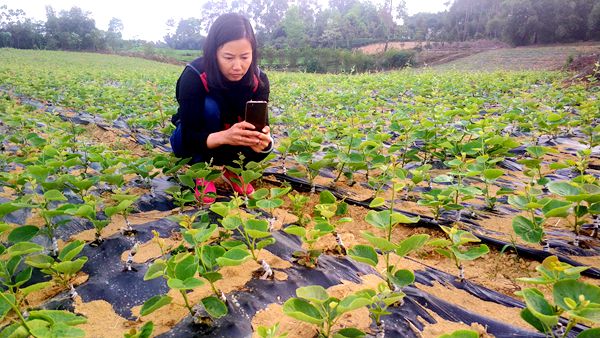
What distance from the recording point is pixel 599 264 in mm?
1847

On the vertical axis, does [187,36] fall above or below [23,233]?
above

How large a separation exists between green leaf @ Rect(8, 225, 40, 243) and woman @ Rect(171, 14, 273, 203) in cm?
96

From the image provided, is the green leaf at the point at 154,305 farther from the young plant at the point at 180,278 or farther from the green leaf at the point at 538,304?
the green leaf at the point at 538,304

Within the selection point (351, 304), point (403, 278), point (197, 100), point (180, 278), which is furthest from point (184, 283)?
point (197, 100)

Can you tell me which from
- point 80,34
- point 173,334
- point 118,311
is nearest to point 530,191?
point 173,334

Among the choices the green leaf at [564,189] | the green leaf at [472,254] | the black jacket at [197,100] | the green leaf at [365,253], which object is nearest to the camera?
the green leaf at [365,253]

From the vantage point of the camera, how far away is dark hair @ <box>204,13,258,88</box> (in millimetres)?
2414

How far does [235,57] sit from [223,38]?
0.45 ft

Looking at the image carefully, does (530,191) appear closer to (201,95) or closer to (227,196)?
(227,196)

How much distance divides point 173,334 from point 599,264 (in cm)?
198

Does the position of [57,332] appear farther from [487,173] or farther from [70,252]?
[487,173]

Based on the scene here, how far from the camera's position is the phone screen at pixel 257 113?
2.40m

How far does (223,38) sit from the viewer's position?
242 cm

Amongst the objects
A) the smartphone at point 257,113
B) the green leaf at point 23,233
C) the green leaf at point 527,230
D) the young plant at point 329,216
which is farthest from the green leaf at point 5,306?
the green leaf at point 527,230
